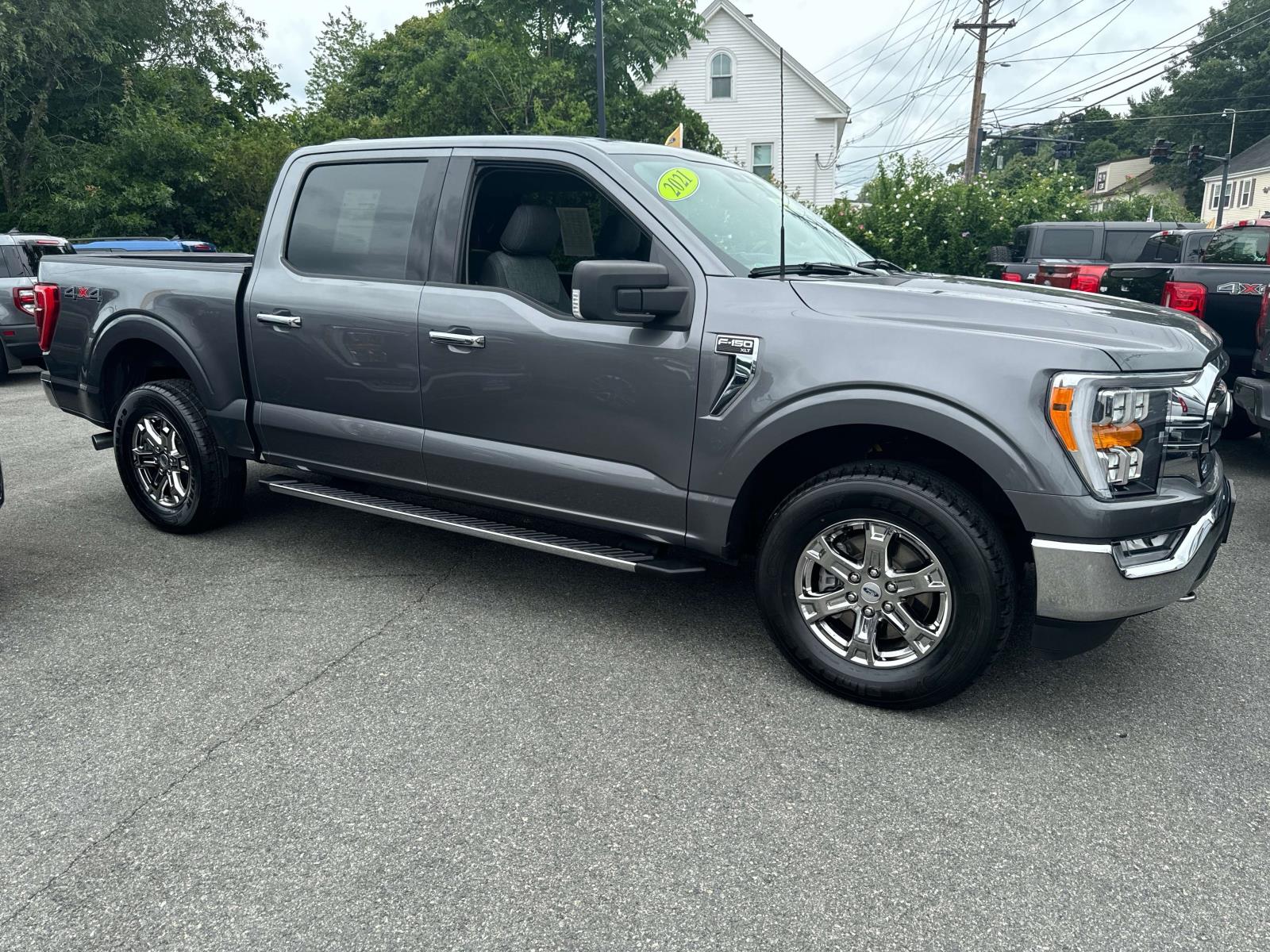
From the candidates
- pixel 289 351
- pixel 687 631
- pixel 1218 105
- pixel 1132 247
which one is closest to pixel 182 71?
pixel 1132 247

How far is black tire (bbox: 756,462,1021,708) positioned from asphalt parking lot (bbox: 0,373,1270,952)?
0.14m

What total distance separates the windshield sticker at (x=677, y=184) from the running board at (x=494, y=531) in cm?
139

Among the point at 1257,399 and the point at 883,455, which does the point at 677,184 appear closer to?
the point at 883,455

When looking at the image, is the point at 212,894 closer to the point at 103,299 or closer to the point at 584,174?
the point at 584,174

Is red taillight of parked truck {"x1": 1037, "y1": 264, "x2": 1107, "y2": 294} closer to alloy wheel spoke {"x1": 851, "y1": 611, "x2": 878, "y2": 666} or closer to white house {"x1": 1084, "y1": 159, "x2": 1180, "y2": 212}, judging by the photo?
alloy wheel spoke {"x1": 851, "y1": 611, "x2": 878, "y2": 666}

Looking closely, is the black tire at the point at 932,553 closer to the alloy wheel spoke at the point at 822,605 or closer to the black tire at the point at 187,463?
the alloy wheel spoke at the point at 822,605

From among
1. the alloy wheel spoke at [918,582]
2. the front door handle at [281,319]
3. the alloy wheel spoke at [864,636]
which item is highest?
the front door handle at [281,319]

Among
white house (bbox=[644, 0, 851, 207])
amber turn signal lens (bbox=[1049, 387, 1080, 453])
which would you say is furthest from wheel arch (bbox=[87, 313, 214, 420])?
white house (bbox=[644, 0, 851, 207])

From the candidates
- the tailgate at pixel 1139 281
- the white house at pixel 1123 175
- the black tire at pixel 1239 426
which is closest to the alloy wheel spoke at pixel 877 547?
the black tire at pixel 1239 426

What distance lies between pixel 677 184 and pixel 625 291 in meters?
0.77

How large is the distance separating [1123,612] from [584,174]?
98.1 inches

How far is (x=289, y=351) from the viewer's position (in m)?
4.51

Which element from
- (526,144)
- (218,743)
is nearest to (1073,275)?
(526,144)

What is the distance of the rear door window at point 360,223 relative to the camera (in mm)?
4227
